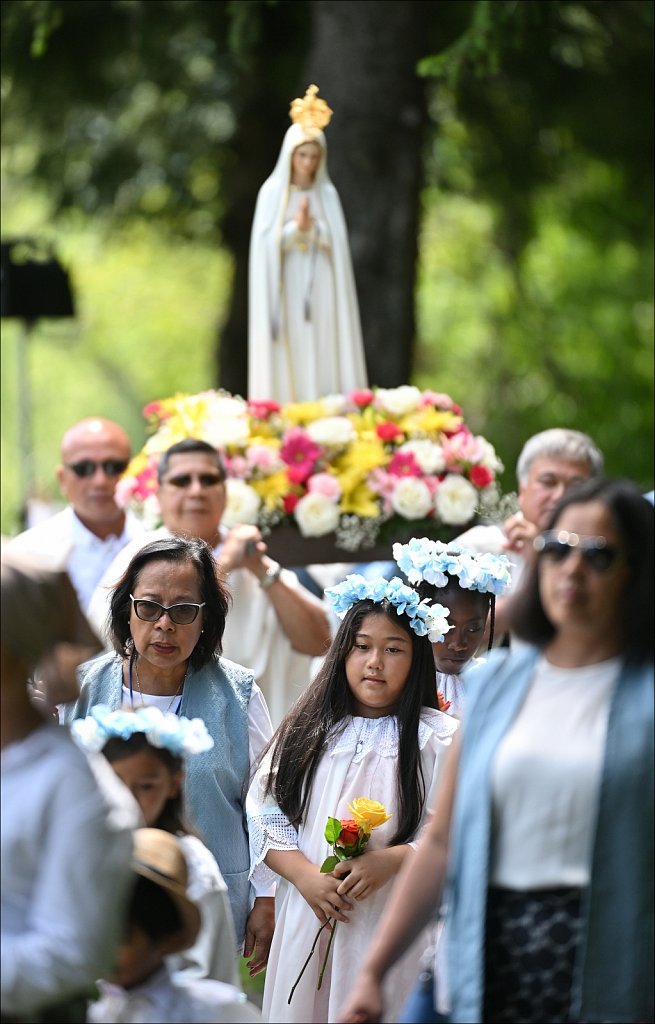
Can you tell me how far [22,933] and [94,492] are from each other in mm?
4606

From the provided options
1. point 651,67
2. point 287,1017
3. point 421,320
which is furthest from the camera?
point 421,320

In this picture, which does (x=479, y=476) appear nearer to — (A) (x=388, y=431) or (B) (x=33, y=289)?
(A) (x=388, y=431)

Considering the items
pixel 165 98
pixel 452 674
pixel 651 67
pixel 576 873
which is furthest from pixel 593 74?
pixel 576 873

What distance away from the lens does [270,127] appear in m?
13.4

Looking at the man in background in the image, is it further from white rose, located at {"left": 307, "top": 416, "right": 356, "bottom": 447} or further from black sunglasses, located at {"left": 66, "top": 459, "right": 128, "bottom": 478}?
black sunglasses, located at {"left": 66, "top": 459, "right": 128, "bottom": 478}

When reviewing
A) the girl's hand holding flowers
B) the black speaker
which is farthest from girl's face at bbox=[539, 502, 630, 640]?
the black speaker

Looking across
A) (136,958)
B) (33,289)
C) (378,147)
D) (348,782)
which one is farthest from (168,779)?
(33,289)

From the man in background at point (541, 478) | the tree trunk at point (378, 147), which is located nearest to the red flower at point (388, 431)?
the man in background at point (541, 478)

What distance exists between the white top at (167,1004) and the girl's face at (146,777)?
15.9 inches

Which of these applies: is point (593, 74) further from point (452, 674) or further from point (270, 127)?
point (452, 674)

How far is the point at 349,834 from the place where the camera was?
14.5 feet

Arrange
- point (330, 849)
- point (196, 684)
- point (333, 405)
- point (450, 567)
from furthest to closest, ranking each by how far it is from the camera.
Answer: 1. point (333, 405)
2. point (450, 567)
3. point (196, 684)
4. point (330, 849)

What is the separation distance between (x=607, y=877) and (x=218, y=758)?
1.88 m

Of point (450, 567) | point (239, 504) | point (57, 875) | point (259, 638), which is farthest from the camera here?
point (239, 504)
